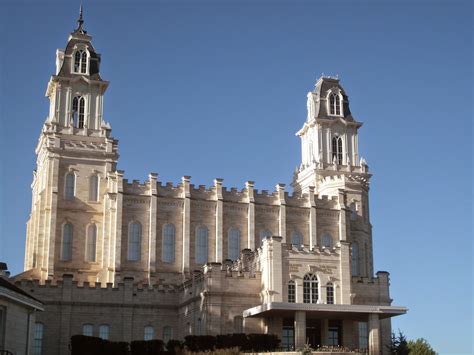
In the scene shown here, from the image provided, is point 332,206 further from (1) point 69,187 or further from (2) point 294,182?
(1) point 69,187

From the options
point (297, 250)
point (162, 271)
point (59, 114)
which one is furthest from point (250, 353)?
point (59, 114)

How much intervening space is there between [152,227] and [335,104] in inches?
903

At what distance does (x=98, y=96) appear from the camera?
6988cm

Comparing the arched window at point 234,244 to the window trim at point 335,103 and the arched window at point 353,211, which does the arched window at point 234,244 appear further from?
the window trim at point 335,103

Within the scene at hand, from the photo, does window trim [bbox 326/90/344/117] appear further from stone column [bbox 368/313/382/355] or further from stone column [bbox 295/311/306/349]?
stone column [bbox 295/311/306/349]

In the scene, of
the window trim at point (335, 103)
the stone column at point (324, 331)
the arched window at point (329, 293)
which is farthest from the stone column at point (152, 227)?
the window trim at point (335, 103)

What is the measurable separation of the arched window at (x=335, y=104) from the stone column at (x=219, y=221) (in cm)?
1505

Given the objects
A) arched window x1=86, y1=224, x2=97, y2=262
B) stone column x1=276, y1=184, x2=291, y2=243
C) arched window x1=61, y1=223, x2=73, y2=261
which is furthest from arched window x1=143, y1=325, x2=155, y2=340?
stone column x1=276, y1=184, x2=291, y2=243

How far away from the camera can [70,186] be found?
2576 inches

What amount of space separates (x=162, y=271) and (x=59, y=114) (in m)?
16.0

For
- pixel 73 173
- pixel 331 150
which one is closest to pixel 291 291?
pixel 73 173

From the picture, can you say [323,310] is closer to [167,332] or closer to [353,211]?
[167,332]

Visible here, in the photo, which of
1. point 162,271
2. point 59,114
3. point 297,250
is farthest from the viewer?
point 59,114

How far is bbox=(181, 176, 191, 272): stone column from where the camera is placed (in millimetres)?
64312
